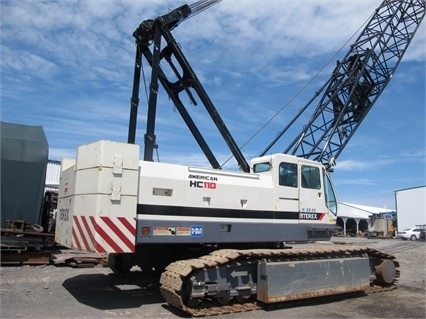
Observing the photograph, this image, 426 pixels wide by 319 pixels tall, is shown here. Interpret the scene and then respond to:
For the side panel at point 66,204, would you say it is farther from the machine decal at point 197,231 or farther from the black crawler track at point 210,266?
the machine decal at point 197,231

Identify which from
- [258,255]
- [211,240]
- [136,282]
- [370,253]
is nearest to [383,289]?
[370,253]

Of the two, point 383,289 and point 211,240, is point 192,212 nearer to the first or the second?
point 211,240

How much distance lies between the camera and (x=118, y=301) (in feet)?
28.0

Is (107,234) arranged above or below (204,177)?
below

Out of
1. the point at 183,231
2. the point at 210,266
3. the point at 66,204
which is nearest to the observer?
the point at 210,266

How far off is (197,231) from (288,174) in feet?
8.88

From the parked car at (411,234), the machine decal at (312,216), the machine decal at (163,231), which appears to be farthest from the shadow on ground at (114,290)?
the parked car at (411,234)

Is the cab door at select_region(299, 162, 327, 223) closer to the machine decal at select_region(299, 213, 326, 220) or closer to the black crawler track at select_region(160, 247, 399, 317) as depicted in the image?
the machine decal at select_region(299, 213, 326, 220)

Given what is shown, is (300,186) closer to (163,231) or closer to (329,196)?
(329,196)

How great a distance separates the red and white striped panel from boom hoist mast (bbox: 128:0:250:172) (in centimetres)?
341

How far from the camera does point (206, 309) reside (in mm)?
7875

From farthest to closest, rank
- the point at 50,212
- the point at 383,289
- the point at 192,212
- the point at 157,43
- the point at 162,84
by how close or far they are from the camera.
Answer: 1. the point at 50,212
2. the point at 162,84
3. the point at 157,43
4. the point at 383,289
5. the point at 192,212

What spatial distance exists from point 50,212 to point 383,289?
12.6 m

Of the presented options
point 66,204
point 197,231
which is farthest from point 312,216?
point 66,204
